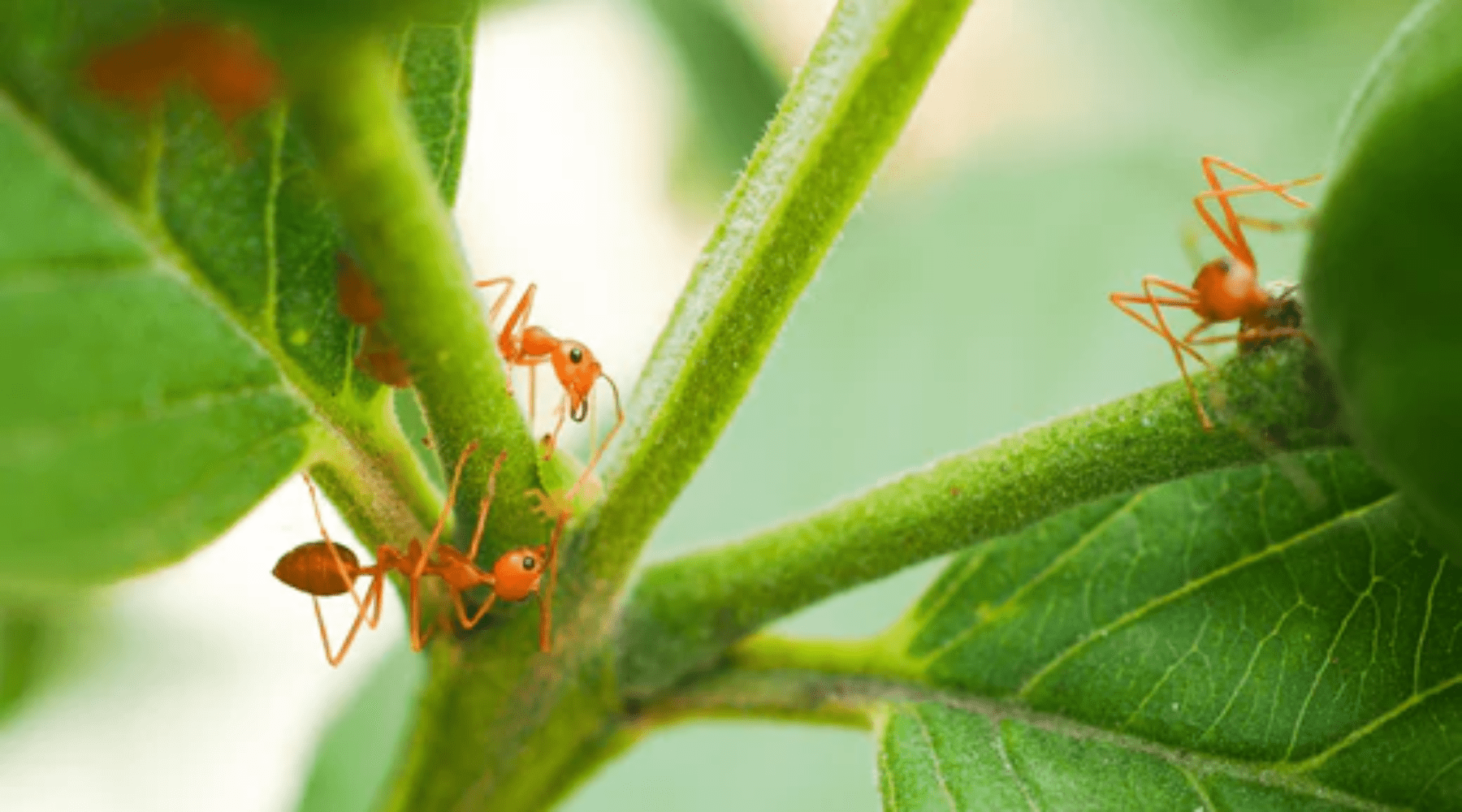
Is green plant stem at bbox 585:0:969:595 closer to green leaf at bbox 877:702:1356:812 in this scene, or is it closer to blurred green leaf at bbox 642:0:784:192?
green leaf at bbox 877:702:1356:812

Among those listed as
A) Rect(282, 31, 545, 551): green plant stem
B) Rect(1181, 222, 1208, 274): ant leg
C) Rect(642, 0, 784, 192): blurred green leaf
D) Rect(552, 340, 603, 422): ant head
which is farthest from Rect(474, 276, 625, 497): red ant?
Rect(642, 0, 784, 192): blurred green leaf

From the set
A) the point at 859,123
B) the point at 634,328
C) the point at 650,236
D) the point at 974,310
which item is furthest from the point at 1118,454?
the point at 650,236

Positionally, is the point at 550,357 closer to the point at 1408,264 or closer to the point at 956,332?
the point at 1408,264

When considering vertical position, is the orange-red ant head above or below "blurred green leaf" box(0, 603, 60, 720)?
below

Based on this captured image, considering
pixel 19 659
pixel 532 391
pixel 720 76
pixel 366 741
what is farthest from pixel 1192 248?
pixel 720 76

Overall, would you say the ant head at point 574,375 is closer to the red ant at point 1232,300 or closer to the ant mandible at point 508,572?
the ant mandible at point 508,572
